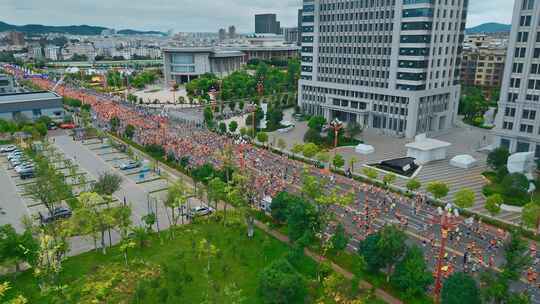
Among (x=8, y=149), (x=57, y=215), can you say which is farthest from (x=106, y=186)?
(x=8, y=149)

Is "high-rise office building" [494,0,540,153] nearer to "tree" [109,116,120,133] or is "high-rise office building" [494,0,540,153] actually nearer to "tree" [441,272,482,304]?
"tree" [441,272,482,304]

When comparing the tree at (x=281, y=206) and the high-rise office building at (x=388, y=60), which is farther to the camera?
the high-rise office building at (x=388, y=60)

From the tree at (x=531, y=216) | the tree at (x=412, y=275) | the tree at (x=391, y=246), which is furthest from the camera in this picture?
the tree at (x=531, y=216)

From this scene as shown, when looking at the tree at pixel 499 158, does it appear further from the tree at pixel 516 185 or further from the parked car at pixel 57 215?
the parked car at pixel 57 215

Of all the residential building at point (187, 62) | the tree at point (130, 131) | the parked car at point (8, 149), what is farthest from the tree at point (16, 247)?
the residential building at point (187, 62)

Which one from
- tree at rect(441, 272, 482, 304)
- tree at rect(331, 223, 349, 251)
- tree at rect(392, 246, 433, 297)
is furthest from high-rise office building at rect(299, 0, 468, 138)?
tree at rect(441, 272, 482, 304)

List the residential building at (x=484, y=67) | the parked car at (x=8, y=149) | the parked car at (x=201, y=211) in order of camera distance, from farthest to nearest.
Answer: the residential building at (x=484, y=67) < the parked car at (x=8, y=149) < the parked car at (x=201, y=211)

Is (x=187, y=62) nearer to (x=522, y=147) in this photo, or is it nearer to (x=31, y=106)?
(x=31, y=106)

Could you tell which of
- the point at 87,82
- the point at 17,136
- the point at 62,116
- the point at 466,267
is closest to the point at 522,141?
the point at 466,267
